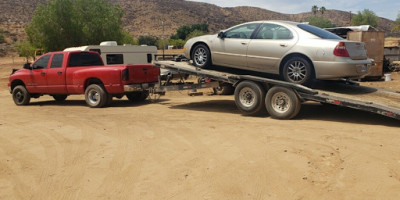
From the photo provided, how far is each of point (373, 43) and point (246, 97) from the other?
1135 cm

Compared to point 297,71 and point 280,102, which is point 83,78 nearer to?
point 280,102

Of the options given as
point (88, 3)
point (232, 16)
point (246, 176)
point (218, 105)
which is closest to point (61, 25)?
point (88, 3)

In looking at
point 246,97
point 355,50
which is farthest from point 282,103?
point 355,50

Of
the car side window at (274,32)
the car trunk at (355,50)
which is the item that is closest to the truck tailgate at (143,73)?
the car side window at (274,32)

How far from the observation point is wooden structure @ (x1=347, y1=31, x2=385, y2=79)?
1719cm

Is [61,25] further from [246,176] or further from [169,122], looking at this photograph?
[246,176]

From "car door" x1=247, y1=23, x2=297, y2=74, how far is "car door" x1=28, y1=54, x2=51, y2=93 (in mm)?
7223

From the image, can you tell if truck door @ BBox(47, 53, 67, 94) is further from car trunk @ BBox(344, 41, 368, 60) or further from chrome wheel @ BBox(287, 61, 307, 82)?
car trunk @ BBox(344, 41, 368, 60)

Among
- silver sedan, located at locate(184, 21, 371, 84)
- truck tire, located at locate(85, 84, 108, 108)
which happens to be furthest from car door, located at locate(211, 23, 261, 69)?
truck tire, located at locate(85, 84, 108, 108)

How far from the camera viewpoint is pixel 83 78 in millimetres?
11625

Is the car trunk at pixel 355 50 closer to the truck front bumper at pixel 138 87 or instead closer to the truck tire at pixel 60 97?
the truck front bumper at pixel 138 87

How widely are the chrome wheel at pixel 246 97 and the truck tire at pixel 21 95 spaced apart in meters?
8.04

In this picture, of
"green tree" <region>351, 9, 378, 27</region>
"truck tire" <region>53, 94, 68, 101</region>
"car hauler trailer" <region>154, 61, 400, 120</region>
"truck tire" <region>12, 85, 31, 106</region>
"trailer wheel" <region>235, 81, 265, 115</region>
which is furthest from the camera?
"green tree" <region>351, 9, 378, 27</region>

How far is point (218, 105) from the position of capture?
36.8ft
